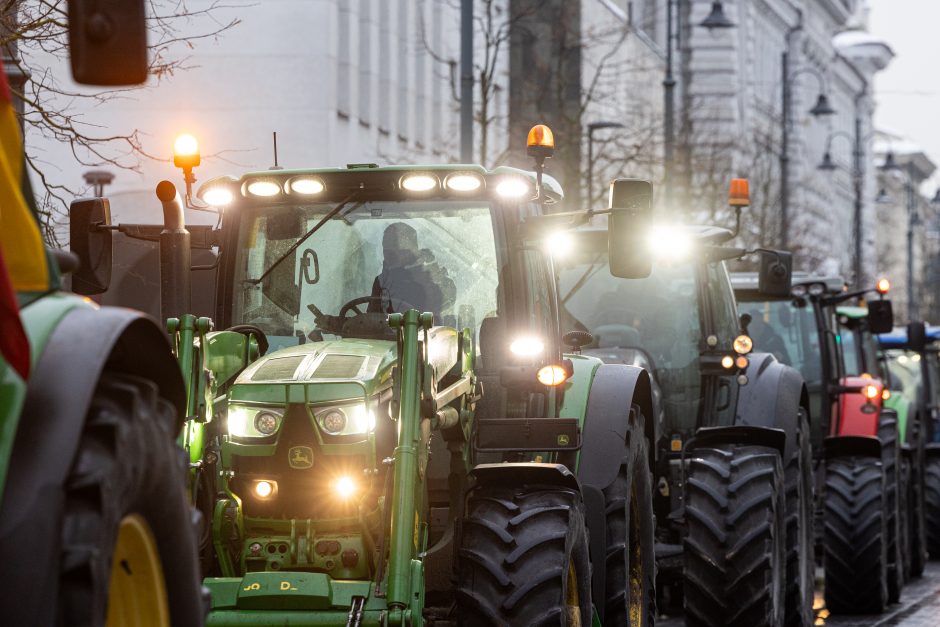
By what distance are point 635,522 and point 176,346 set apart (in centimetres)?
288

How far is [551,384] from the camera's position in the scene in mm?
8664

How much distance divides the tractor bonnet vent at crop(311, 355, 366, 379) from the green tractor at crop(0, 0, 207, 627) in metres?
2.64

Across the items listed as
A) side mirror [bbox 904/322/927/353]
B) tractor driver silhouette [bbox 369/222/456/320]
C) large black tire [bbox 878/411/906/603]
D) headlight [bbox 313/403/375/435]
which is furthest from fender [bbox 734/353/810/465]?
side mirror [bbox 904/322/927/353]

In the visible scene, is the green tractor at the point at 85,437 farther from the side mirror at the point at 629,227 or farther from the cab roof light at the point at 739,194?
the cab roof light at the point at 739,194

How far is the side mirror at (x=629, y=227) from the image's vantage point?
8.01m

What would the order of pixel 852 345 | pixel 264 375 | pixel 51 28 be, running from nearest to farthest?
1. pixel 264 375
2. pixel 51 28
3. pixel 852 345

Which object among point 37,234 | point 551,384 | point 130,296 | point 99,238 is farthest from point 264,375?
point 130,296

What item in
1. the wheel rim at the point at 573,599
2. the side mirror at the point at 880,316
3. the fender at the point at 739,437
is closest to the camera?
the wheel rim at the point at 573,599

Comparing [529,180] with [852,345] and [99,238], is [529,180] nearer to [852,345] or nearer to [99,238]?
[99,238]

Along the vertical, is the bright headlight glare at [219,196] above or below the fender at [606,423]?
above

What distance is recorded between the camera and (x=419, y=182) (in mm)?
8641

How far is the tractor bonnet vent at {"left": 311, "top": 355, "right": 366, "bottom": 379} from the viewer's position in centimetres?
753

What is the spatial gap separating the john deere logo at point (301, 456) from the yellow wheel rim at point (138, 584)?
9.11 ft

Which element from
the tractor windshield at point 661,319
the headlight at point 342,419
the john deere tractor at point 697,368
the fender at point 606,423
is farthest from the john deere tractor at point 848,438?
the headlight at point 342,419
